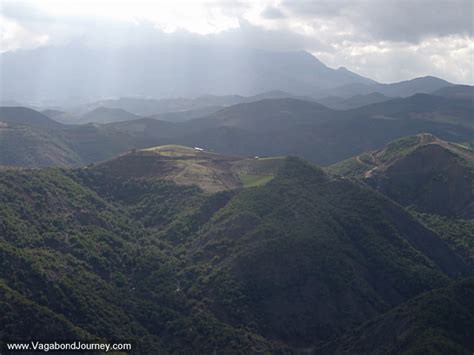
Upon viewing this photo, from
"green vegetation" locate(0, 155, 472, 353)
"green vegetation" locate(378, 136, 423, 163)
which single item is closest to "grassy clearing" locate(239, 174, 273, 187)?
"green vegetation" locate(0, 155, 472, 353)

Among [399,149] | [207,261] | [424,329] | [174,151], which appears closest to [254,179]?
[174,151]

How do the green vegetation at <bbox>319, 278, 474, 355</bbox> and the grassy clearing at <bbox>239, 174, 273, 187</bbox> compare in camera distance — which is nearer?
the green vegetation at <bbox>319, 278, 474, 355</bbox>

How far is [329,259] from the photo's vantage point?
95375mm

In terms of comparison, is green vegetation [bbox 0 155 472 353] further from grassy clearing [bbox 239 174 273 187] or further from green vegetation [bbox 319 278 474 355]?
grassy clearing [bbox 239 174 273 187]

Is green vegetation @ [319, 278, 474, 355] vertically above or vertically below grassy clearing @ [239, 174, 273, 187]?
below

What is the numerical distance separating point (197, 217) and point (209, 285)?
25349 mm

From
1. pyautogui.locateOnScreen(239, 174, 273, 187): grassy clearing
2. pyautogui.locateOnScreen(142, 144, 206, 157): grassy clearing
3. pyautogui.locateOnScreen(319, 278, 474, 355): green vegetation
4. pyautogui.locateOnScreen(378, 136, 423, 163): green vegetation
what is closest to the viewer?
pyautogui.locateOnScreen(319, 278, 474, 355): green vegetation

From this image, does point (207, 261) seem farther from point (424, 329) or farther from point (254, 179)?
point (424, 329)

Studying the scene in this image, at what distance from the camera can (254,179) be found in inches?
5231

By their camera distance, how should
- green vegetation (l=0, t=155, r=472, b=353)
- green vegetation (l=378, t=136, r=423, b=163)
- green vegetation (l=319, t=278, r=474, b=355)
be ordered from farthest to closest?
green vegetation (l=378, t=136, r=423, b=163), green vegetation (l=0, t=155, r=472, b=353), green vegetation (l=319, t=278, r=474, b=355)

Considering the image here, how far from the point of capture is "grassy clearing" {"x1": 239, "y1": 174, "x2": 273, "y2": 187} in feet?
420

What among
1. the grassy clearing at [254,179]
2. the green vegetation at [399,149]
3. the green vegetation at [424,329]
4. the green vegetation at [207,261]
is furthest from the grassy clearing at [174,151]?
the green vegetation at [424,329]

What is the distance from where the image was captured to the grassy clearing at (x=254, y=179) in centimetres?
12802

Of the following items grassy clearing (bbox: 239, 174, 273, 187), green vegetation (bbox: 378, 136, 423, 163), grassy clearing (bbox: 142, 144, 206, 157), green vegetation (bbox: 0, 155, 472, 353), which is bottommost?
green vegetation (bbox: 0, 155, 472, 353)
